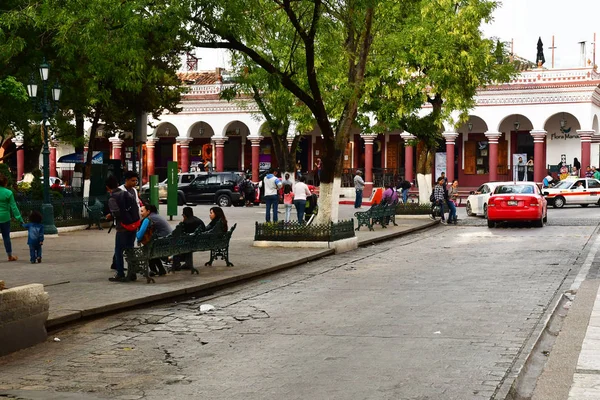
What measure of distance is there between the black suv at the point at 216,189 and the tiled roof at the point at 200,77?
1065cm

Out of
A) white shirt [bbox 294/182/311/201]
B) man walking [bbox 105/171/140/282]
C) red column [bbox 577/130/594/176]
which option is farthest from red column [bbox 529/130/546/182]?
man walking [bbox 105/171/140/282]

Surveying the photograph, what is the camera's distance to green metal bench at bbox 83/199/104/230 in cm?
2541

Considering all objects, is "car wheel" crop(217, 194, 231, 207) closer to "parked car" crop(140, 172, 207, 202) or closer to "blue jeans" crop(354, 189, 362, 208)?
"parked car" crop(140, 172, 207, 202)

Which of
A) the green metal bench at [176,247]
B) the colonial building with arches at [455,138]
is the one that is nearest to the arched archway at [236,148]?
the colonial building with arches at [455,138]

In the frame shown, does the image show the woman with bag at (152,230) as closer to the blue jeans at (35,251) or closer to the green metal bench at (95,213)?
the blue jeans at (35,251)

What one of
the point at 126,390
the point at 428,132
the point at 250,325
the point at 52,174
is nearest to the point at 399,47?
the point at 428,132

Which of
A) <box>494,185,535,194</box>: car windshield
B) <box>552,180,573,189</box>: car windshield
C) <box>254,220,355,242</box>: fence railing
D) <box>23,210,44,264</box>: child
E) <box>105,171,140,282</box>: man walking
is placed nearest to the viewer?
<box>105,171,140,282</box>: man walking

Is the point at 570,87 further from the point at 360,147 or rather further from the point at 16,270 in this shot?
the point at 16,270

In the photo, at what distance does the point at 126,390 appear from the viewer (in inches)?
284

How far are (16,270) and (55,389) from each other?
828 centimetres

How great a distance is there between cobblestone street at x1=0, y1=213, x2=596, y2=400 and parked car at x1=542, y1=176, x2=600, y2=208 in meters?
25.5

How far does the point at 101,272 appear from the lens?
1484 centimetres

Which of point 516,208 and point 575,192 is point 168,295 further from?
point 575,192

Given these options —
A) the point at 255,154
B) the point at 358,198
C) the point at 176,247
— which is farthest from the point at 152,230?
the point at 255,154
